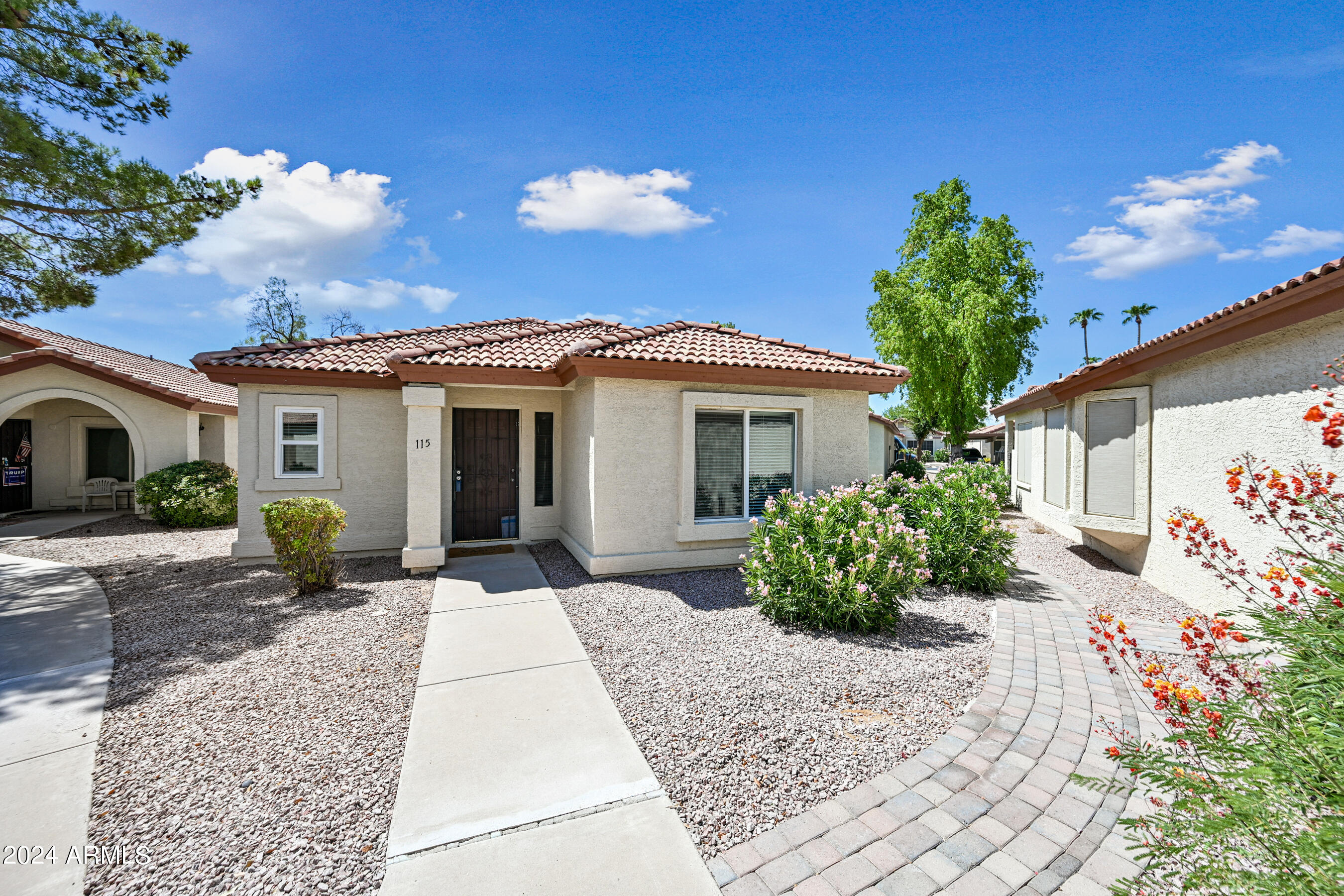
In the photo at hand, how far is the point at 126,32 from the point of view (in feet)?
27.9

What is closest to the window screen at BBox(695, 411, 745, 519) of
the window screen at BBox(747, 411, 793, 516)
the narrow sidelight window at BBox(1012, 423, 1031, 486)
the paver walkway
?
the window screen at BBox(747, 411, 793, 516)

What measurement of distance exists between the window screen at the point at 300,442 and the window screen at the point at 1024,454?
58.8ft

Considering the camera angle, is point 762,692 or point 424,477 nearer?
point 762,692

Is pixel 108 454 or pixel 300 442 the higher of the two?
pixel 300 442

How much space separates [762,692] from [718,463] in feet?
15.7

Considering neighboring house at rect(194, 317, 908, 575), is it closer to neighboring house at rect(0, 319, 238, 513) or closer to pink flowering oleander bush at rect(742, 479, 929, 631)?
pink flowering oleander bush at rect(742, 479, 929, 631)

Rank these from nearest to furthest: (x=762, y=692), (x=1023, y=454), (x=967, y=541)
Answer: (x=762, y=692) → (x=967, y=541) → (x=1023, y=454)

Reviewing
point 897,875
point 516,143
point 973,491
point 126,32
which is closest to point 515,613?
point 897,875

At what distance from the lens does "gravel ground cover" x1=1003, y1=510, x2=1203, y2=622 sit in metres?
7.14

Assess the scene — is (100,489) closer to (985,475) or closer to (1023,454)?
(985,475)

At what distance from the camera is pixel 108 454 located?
53.5 ft

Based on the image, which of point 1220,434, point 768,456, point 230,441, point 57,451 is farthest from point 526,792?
point 57,451

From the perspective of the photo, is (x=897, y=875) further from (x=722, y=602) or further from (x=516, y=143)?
(x=516, y=143)

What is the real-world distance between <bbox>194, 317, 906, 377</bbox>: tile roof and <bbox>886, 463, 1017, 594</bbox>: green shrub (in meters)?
2.67
